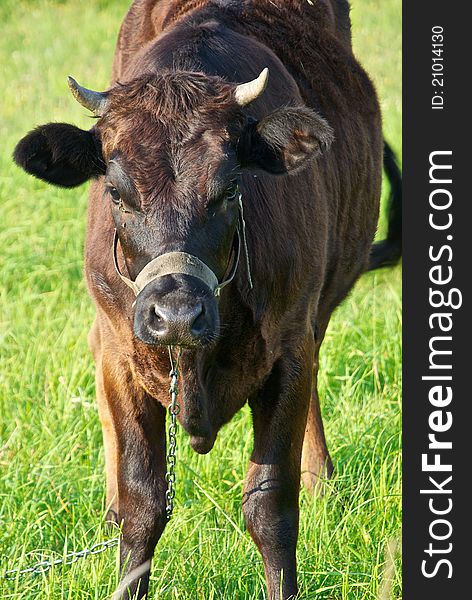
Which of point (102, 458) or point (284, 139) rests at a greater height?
point (284, 139)

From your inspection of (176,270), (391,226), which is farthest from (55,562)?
(391,226)

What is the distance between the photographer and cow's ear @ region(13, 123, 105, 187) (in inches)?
157

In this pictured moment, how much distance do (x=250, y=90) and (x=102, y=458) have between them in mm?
2375

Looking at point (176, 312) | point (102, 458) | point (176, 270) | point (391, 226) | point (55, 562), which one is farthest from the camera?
point (391, 226)

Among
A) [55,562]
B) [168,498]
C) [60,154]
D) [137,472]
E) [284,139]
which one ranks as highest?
[284,139]

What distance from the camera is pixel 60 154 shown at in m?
3.99

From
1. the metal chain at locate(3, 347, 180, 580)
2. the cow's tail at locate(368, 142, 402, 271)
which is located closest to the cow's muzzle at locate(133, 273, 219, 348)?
the metal chain at locate(3, 347, 180, 580)

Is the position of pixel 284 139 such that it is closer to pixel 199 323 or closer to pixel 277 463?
pixel 199 323

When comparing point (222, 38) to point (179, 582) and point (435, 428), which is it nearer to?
point (435, 428)

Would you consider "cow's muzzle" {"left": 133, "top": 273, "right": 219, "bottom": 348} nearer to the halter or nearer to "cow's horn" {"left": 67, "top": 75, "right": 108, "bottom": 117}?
the halter

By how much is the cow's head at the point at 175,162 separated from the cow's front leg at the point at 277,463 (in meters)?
0.69

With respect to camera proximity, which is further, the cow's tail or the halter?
the cow's tail

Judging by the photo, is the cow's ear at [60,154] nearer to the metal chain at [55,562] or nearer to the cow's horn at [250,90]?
the cow's horn at [250,90]

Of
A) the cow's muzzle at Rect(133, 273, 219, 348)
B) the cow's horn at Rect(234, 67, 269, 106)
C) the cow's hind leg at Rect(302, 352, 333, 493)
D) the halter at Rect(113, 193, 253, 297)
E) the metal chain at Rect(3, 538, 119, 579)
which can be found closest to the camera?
the cow's muzzle at Rect(133, 273, 219, 348)
